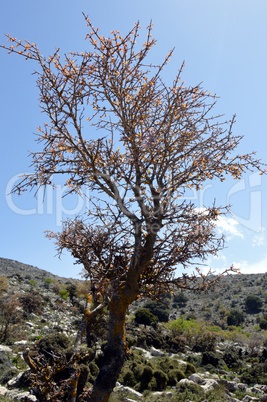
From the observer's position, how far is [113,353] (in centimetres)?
470

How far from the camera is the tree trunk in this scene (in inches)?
178

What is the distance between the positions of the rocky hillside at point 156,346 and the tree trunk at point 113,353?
33.5 inches

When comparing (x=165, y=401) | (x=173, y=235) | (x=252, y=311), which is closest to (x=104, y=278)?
(x=173, y=235)

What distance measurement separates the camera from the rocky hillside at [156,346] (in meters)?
16.3

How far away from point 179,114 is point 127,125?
0.71m

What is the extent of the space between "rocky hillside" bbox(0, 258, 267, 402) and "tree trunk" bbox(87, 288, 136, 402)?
85 centimetres

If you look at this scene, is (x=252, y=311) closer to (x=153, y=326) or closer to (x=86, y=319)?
(x=153, y=326)

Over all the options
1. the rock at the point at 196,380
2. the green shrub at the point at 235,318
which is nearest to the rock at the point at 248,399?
the rock at the point at 196,380

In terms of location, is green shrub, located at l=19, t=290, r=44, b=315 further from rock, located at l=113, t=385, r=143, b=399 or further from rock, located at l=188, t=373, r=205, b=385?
rock, located at l=113, t=385, r=143, b=399

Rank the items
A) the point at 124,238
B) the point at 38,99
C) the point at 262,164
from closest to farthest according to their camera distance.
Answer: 1. the point at 38,99
2. the point at 124,238
3. the point at 262,164

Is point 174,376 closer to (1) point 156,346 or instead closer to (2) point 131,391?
(2) point 131,391

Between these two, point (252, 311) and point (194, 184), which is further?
point (252, 311)

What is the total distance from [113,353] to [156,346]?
86.6 ft

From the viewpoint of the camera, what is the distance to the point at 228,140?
5.11m
